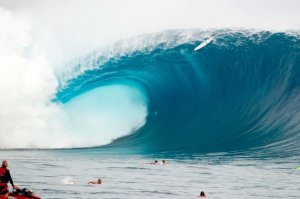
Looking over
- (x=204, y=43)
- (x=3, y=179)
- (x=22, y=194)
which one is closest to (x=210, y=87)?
(x=204, y=43)

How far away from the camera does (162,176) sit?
21.1 metres

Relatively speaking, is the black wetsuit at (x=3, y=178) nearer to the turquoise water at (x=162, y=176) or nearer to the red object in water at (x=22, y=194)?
the red object in water at (x=22, y=194)

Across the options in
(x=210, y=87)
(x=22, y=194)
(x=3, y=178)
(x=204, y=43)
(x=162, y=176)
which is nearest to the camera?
(x=3, y=178)

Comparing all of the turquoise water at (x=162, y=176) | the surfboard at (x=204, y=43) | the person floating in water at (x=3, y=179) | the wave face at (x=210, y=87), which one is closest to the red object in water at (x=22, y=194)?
the person floating in water at (x=3, y=179)

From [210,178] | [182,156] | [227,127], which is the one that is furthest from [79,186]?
[227,127]

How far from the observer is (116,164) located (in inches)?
989

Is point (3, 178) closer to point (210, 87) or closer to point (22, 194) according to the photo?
point (22, 194)

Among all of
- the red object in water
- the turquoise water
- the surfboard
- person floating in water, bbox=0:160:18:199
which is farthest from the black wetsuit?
the surfboard

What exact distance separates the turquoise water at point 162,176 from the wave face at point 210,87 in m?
3.38

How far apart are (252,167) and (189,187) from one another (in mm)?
6142

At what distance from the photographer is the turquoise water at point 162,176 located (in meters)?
17.0

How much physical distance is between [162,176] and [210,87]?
16.7 metres

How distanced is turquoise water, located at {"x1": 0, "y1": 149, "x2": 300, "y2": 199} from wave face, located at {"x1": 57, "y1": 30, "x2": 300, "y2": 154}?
3383 mm

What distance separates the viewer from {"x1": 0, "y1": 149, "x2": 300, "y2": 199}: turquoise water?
17000 mm
